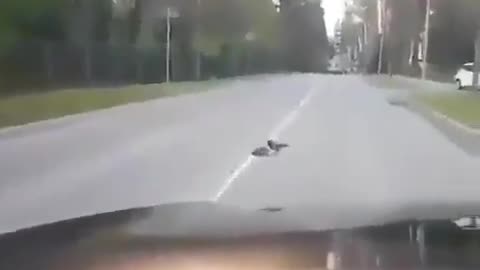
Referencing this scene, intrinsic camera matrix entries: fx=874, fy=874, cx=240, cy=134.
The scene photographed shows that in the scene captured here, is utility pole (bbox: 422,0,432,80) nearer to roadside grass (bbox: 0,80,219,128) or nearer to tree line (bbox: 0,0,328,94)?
tree line (bbox: 0,0,328,94)

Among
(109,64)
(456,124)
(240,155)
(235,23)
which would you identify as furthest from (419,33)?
(109,64)

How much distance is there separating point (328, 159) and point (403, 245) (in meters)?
0.43

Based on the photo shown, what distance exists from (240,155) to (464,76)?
0.54 metres

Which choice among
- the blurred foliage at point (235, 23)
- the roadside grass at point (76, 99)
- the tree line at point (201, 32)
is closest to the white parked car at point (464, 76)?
the tree line at point (201, 32)

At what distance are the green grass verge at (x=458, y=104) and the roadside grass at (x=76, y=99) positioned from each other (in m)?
0.47

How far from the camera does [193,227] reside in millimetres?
1688

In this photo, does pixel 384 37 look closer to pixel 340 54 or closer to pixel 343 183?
pixel 340 54

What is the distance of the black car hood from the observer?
160 cm

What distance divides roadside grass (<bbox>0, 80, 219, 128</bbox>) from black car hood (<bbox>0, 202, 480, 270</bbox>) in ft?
0.74

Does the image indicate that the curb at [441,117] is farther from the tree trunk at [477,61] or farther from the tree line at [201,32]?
the tree line at [201,32]

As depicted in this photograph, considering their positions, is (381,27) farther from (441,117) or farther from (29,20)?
(29,20)

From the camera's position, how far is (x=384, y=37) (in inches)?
71.2

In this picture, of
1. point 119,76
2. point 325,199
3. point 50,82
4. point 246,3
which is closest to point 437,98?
point 325,199

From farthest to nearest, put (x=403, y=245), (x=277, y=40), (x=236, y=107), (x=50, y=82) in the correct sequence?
(x=236, y=107), (x=277, y=40), (x=50, y=82), (x=403, y=245)
